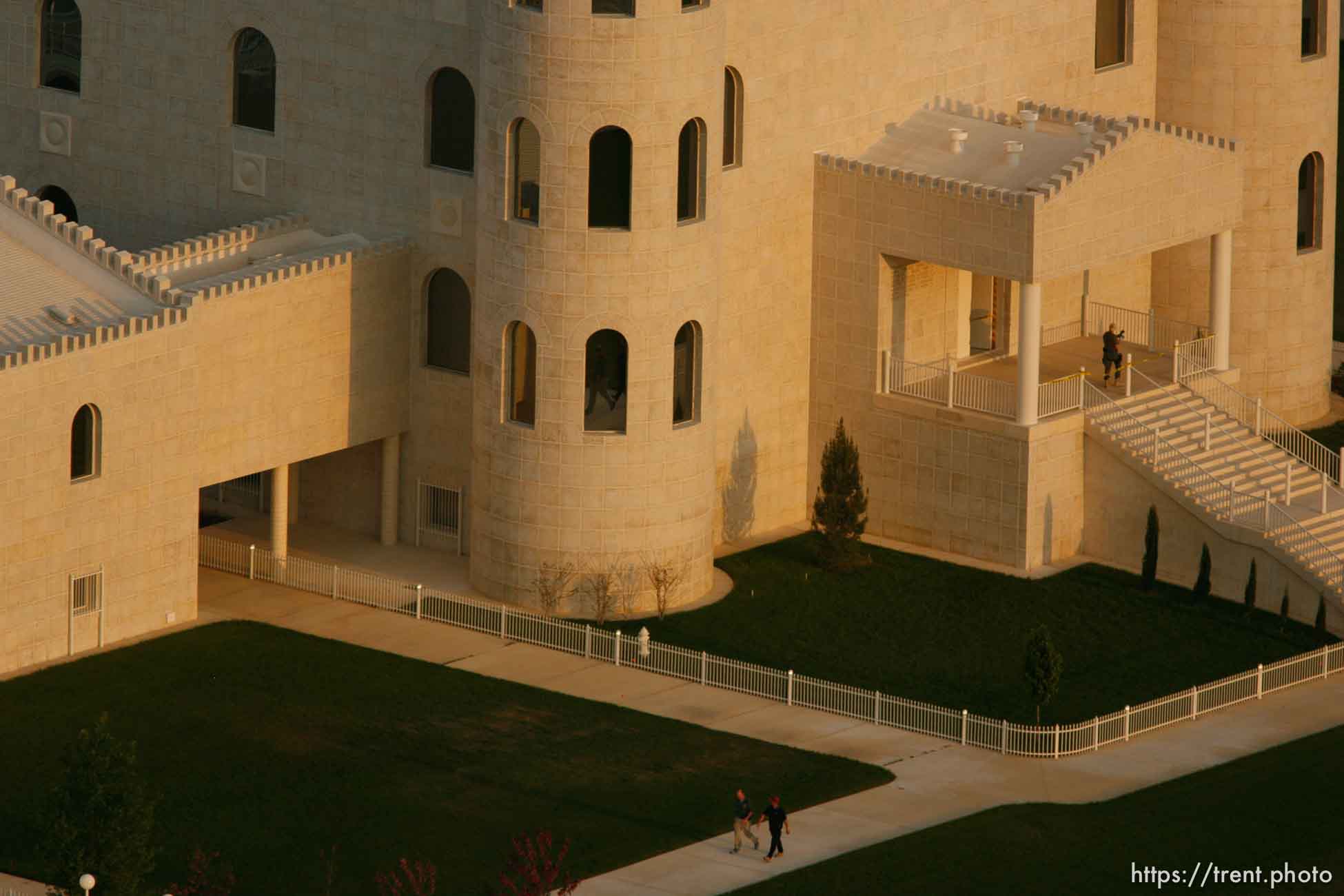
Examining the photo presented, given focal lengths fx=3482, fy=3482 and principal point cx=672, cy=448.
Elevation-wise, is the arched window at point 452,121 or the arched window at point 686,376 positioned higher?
the arched window at point 452,121

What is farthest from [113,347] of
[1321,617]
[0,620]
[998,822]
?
[1321,617]

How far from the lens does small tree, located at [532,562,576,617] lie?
71.0m

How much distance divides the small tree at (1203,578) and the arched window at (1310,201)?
45.5ft

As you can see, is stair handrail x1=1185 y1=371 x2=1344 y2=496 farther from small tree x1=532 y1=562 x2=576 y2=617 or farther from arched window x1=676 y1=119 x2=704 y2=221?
small tree x1=532 y1=562 x2=576 y2=617

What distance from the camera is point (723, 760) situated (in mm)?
63406

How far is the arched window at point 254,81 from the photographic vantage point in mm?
75500

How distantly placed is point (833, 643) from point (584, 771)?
899 cm

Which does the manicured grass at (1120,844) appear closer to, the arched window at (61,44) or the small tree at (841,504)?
the small tree at (841,504)

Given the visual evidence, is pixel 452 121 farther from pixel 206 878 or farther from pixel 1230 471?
pixel 206 878

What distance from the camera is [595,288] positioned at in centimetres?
6975

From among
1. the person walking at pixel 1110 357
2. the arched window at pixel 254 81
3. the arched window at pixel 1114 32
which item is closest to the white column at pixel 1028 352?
the person walking at pixel 1110 357

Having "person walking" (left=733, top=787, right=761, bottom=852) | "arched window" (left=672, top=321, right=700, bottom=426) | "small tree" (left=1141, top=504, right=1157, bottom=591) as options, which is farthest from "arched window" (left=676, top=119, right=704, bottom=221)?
"person walking" (left=733, top=787, right=761, bottom=852)

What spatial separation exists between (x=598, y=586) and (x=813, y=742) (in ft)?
→ 26.3

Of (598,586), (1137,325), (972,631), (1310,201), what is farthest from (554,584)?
(1310,201)
